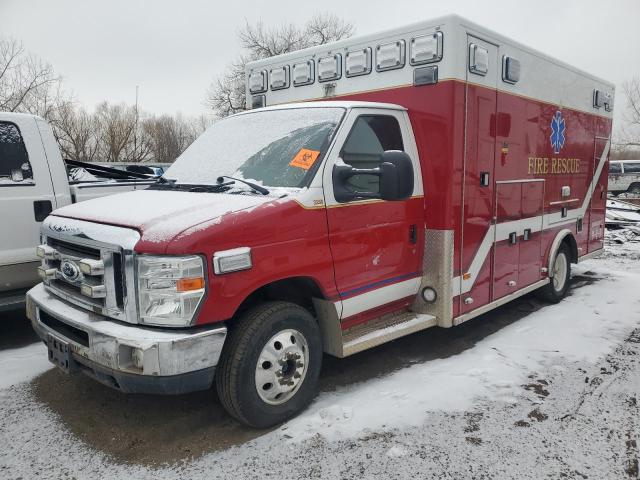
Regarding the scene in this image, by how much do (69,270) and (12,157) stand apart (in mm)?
2201

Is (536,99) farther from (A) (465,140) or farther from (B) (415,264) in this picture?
(B) (415,264)

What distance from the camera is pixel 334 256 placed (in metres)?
3.87

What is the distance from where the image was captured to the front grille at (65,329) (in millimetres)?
3406

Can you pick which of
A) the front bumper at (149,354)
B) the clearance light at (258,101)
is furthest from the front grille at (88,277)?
the clearance light at (258,101)

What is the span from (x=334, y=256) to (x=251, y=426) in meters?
1.30

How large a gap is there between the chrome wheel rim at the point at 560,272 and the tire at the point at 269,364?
4.27 meters

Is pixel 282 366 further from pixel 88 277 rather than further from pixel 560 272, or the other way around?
pixel 560 272

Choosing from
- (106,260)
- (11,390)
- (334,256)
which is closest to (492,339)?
(334,256)

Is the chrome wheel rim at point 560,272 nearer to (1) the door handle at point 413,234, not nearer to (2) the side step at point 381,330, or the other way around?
(2) the side step at point 381,330

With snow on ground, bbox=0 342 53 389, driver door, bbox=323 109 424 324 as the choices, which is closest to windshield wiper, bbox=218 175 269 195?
driver door, bbox=323 109 424 324

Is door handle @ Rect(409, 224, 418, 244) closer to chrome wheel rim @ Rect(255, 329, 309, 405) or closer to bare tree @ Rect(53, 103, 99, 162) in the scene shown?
chrome wheel rim @ Rect(255, 329, 309, 405)

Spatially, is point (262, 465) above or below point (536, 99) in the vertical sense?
below

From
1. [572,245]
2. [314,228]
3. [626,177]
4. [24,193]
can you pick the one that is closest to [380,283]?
[314,228]

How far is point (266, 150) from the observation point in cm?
412
